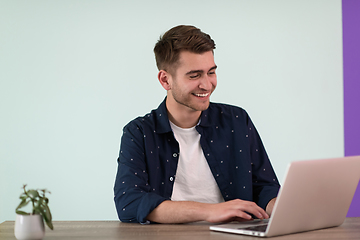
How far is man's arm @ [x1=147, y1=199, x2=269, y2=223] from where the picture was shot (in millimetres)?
1344

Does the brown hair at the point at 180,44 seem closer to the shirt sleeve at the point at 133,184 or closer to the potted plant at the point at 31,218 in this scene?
the shirt sleeve at the point at 133,184

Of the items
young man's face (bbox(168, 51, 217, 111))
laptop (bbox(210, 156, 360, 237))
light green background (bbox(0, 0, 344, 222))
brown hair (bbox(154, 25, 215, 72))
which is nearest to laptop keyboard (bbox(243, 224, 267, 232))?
laptop (bbox(210, 156, 360, 237))

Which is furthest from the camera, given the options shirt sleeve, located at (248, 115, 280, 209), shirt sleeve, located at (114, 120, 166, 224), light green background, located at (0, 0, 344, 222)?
light green background, located at (0, 0, 344, 222)

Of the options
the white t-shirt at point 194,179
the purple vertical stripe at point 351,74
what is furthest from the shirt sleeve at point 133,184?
the purple vertical stripe at point 351,74

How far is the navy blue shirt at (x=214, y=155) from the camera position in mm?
1788

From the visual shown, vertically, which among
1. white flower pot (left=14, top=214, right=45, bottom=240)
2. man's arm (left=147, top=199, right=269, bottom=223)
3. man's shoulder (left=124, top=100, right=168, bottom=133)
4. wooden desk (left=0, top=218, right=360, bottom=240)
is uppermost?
man's shoulder (left=124, top=100, right=168, bottom=133)

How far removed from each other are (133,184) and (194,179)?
0.35 meters

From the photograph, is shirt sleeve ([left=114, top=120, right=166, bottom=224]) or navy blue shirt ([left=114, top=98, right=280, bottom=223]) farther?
navy blue shirt ([left=114, top=98, right=280, bottom=223])

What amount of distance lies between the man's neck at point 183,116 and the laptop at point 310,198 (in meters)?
0.73

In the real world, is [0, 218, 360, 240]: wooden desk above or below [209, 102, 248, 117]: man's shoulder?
below

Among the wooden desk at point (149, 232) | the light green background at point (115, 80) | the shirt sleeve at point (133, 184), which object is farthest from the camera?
the light green background at point (115, 80)

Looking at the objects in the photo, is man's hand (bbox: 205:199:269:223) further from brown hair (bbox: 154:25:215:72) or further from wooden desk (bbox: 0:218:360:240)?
brown hair (bbox: 154:25:215:72)

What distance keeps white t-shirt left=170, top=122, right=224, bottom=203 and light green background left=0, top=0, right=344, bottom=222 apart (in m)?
2.06

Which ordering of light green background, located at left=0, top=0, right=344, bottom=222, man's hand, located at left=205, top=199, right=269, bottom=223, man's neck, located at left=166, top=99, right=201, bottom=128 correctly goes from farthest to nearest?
light green background, located at left=0, top=0, right=344, bottom=222, man's neck, located at left=166, top=99, right=201, bottom=128, man's hand, located at left=205, top=199, right=269, bottom=223
